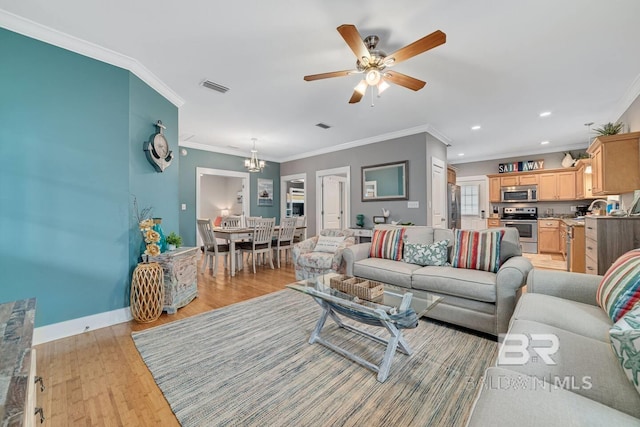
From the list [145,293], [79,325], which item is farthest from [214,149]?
[79,325]

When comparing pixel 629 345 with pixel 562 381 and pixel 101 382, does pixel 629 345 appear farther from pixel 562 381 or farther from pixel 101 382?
pixel 101 382

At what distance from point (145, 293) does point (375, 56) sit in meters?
3.18

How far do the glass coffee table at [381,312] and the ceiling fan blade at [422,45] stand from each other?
1.85 meters

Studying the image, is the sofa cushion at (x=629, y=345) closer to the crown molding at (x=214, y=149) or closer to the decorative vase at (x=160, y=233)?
the decorative vase at (x=160, y=233)

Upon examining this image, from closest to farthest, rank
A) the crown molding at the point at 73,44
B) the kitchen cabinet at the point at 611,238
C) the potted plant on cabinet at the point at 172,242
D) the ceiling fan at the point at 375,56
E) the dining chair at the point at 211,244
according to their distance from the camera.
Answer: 1. the ceiling fan at the point at 375,56
2. the crown molding at the point at 73,44
3. the kitchen cabinet at the point at 611,238
4. the potted plant on cabinet at the point at 172,242
5. the dining chair at the point at 211,244

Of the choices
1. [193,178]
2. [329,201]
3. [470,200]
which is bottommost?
[329,201]

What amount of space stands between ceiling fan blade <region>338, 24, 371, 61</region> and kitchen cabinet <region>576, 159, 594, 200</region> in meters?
5.89

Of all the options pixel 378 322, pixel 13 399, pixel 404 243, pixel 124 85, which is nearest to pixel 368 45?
pixel 404 243

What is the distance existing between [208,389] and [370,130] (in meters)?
4.58

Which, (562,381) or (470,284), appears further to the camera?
(470,284)

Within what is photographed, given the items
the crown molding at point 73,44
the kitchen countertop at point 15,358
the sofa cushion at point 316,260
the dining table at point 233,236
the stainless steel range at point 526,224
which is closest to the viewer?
the kitchen countertop at point 15,358

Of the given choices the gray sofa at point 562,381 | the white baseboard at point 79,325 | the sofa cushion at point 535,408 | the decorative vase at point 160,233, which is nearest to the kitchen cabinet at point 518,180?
the gray sofa at point 562,381

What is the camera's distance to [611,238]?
2523 mm

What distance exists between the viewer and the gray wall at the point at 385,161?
15.2 ft
